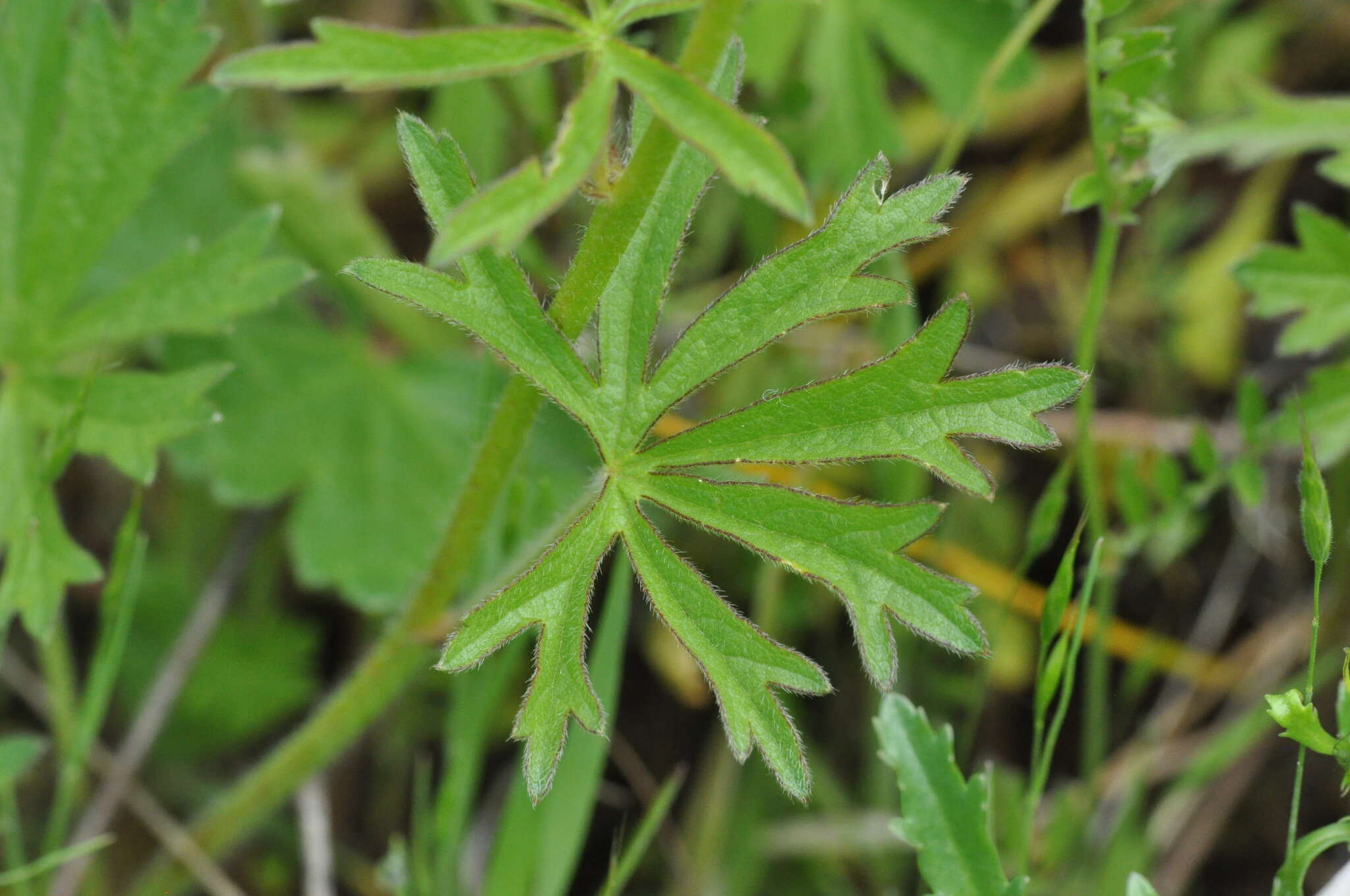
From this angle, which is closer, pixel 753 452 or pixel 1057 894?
pixel 753 452

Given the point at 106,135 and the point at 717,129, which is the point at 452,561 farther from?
the point at 106,135

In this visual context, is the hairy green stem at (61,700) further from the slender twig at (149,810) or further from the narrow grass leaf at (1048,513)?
the narrow grass leaf at (1048,513)

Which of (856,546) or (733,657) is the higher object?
(856,546)

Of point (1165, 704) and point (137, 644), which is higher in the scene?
point (137, 644)

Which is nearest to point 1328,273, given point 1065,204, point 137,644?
point 1065,204

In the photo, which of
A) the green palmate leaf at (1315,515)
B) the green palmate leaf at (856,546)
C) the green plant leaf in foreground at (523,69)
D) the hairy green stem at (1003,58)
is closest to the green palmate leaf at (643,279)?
the green palmate leaf at (856,546)

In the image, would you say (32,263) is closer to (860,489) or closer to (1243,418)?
(860,489)

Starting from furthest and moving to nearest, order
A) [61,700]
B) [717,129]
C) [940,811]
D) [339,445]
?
[339,445] < [61,700] < [940,811] < [717,129]

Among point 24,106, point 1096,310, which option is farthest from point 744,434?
point 24,106

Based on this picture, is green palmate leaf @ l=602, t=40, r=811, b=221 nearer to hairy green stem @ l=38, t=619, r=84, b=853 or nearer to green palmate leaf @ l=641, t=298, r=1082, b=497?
green palmate leaf @ l=641, t=298, r=1082, b=497
